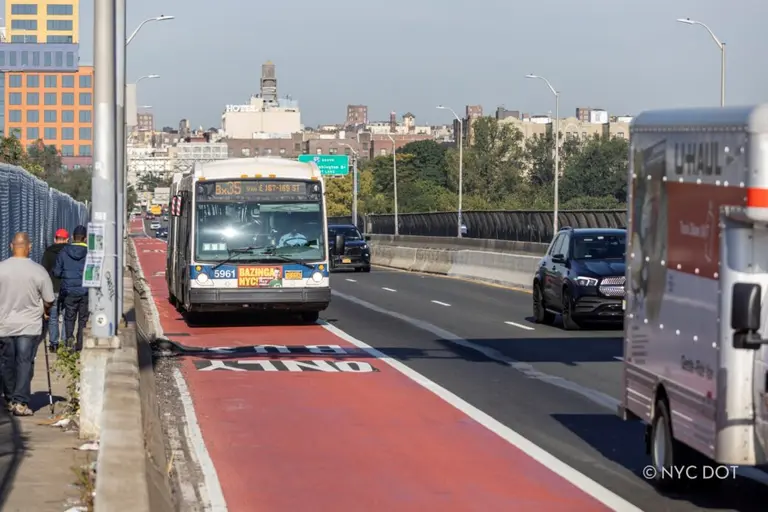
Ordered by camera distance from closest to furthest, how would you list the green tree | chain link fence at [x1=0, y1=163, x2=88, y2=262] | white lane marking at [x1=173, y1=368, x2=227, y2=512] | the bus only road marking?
white lane marking at [x1=173, y1=368, x2=227, y2=512], the bus only road marking, chain link fence at [x1=0, y1=163, x2=88, y2=262], the green tree

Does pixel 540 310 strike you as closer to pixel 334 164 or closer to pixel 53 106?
pixel 334 164

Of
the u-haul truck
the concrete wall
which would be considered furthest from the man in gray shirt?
the concrete wall

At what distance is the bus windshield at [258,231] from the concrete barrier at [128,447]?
39.1 ft

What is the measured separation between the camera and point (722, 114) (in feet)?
30.0

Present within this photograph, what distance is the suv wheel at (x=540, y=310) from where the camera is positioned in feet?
86.9

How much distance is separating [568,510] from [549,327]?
16.2 meters

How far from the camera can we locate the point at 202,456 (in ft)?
39.6

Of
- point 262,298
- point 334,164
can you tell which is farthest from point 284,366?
point 334,164

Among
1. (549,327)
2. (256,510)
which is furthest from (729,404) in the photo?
(549,327)

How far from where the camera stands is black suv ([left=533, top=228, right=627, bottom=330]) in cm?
2411

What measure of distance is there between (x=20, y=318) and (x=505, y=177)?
168 m

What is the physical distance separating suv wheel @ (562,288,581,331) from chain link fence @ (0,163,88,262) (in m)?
8.91

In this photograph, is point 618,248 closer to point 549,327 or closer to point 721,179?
point 549,327

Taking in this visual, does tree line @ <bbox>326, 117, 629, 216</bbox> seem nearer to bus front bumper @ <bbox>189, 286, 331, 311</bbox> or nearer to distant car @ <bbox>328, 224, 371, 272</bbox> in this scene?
distant car @ <bbox>328, 224, 371, 272</bbox>
